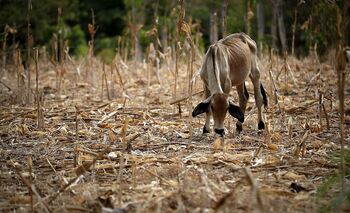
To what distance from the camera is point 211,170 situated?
5.32 m

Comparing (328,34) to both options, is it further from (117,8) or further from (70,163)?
(117,8)

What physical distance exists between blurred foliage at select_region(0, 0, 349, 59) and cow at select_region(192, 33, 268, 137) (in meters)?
1.26

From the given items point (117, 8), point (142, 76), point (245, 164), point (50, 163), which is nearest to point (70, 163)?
point (50, 163)

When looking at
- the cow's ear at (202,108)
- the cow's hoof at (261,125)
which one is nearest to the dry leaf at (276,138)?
the cow's ear at (202,108)

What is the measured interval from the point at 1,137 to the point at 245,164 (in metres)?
3.53

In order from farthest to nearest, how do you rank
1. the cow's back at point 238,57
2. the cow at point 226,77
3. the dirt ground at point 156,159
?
the cow's back at point 238,57 < the cow at point 226,77 < the dirt ground at point 156,159

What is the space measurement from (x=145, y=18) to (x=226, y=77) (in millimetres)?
22429

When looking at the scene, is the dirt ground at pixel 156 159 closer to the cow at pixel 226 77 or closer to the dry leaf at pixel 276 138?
the dry leaf at pixel 276 138

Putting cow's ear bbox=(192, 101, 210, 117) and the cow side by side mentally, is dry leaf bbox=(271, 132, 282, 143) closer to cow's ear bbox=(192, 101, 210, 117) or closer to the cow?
the cow

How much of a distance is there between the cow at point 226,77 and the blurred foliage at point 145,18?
1.26 metres

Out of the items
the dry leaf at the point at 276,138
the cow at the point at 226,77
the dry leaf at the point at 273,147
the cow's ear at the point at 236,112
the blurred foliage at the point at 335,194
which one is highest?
the cow at the point at 226,77

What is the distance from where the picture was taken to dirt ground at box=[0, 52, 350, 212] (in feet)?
13.9

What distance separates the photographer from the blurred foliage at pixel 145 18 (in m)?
14.2

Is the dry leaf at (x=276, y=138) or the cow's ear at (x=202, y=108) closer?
the dry leaf at (x=276, y=138)
